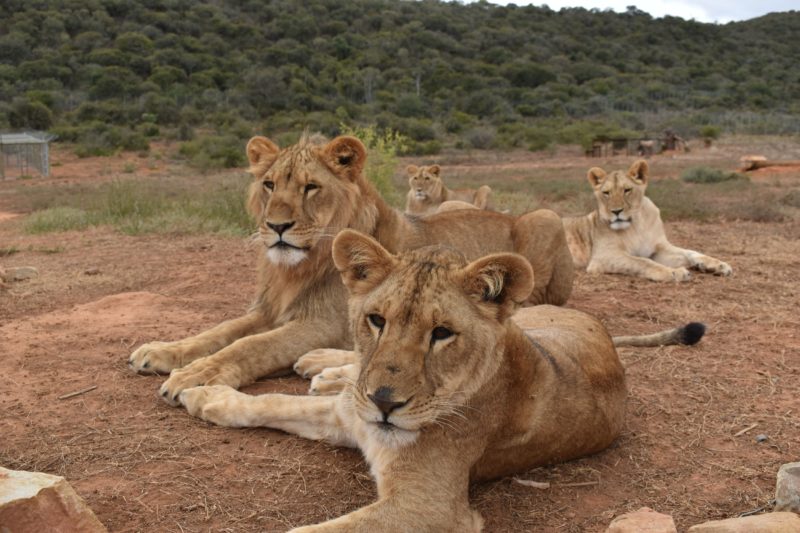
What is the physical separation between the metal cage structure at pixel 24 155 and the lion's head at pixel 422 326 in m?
27.0

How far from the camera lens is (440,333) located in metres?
3.12

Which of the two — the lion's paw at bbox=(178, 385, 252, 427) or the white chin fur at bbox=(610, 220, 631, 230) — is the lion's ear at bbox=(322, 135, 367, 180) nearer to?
the lion's paw at bbox=(178, 385, 252, 427)

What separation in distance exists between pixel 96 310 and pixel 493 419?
174 inches

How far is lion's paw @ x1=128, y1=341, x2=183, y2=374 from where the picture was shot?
502cm

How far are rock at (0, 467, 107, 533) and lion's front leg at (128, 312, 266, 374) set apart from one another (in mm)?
2061

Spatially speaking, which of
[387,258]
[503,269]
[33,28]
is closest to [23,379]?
[387,258]

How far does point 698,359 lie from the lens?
5594mm

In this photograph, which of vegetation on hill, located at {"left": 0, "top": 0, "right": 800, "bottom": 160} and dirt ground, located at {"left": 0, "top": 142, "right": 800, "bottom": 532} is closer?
dirt ground, located at {"left": 0, "top": 142, "right": 800, "bottom": 532}

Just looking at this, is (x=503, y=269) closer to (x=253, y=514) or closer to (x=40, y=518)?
(x=253, y=514)

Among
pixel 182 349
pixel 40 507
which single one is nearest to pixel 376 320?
pixel 40 507

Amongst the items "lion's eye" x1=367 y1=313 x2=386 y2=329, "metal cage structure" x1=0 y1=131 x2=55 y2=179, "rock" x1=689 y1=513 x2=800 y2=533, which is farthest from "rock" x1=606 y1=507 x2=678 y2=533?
"metal cage structure" x1=0 y1=131 x2=55 y2=179

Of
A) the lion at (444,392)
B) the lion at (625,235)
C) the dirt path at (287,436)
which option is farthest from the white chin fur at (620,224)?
the lion at (444,392)

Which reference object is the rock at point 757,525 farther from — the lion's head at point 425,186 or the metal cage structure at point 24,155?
the metal cage structure at point 24,155

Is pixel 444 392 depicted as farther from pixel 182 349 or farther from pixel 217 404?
pixel 182 349
